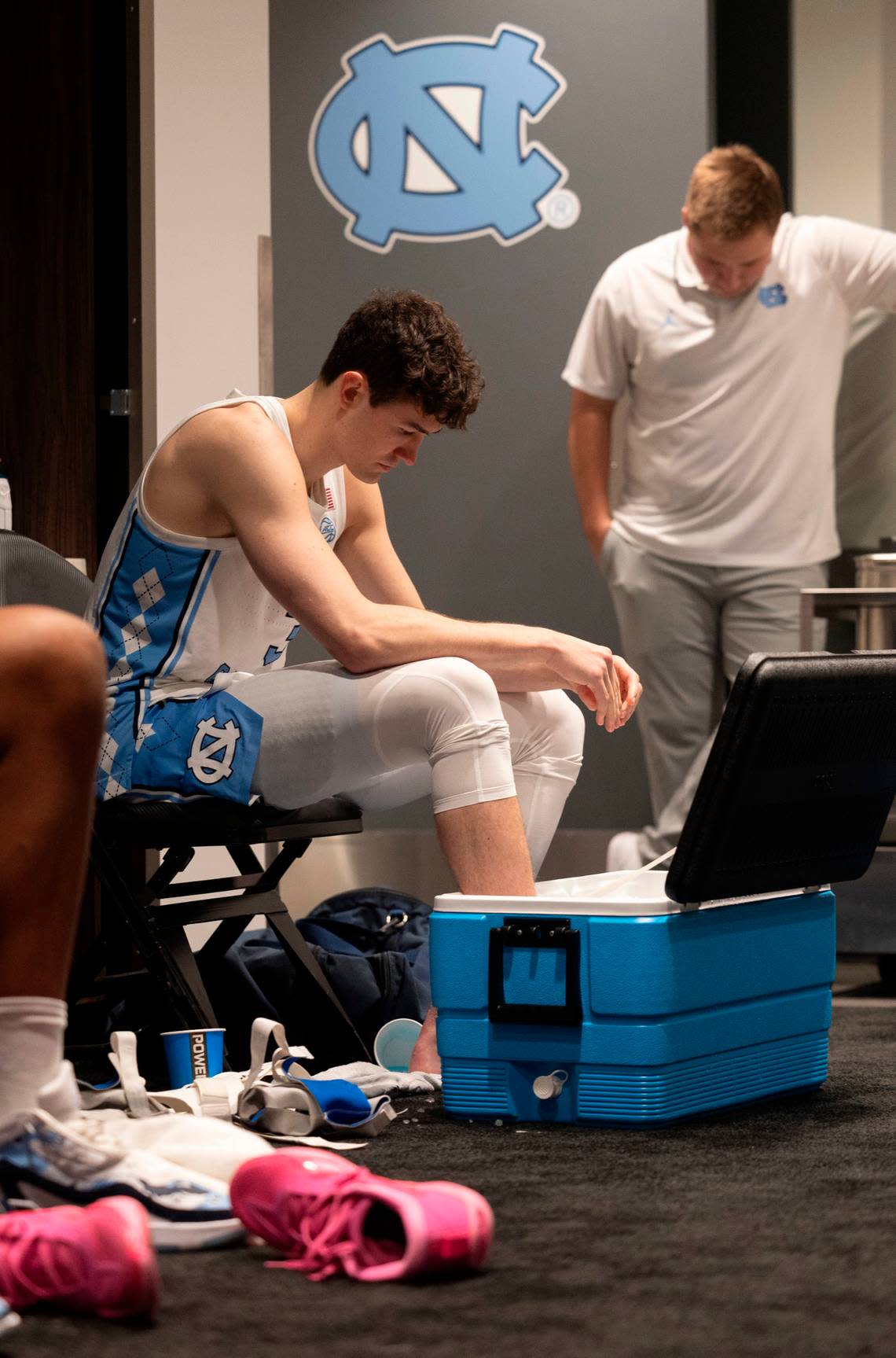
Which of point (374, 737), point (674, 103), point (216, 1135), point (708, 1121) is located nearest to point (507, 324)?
point (674, 103)

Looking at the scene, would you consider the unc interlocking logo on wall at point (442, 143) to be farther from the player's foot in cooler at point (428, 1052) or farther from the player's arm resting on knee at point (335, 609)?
the player's foot in cooler at point (428, 1052)

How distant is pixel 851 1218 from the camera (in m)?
1.53

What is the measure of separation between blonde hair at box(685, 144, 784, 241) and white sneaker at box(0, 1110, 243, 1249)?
2695 mm

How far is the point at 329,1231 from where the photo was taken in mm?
1347

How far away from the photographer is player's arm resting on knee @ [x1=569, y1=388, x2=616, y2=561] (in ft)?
12.5

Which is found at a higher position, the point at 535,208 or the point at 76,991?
the point at 535,208

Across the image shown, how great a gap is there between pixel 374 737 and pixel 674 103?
7.09 feet

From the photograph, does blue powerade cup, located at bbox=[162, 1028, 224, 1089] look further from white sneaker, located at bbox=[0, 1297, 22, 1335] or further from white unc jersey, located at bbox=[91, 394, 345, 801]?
white sneaker, located at bbox=[0, 1297, 22, 1335]

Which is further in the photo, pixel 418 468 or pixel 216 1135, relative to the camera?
pixel 418 468

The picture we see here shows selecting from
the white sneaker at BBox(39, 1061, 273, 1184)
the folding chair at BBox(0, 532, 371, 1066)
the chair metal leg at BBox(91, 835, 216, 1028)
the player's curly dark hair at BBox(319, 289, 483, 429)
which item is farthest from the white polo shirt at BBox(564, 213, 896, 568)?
the white sneaker at BBox(39, 1061, 273, 1184)

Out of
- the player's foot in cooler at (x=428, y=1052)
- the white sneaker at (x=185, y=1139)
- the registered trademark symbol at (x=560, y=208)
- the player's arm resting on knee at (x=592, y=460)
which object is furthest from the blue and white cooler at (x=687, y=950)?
the registered trademark symbol at (x=560, y=208)

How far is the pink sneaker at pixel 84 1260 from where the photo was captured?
3.96 ft

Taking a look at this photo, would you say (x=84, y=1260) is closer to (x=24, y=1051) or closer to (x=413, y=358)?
(x=24, y=1051)

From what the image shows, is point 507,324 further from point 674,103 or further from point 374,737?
point 374,737
